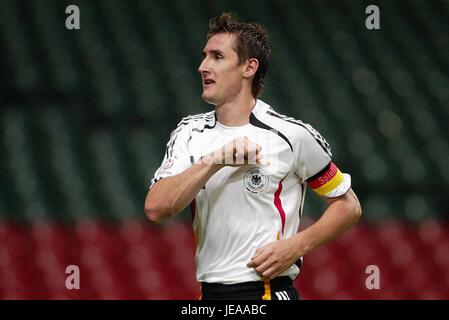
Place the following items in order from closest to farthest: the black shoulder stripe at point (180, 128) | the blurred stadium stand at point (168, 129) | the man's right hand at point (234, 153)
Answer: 1. the man's right hand at point (234, 153)
2. the black shoulder stripe at point (180, 128)
3. the blurred stadium stand at point (168, 129)

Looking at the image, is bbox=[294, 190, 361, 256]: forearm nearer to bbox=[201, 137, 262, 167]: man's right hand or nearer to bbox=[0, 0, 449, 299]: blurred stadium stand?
bbox=[201, 137, 262, 167]: man's right hand

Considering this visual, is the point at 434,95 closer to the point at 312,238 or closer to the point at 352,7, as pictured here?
the point at 352,7

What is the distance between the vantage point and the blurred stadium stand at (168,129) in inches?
160

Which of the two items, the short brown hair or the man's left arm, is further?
the short brown hair

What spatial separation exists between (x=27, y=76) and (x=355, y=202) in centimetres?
266

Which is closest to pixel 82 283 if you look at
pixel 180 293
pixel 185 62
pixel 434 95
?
pixel 180 293

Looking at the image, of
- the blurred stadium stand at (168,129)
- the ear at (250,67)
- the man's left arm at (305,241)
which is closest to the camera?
the man's left arm at (305,241)

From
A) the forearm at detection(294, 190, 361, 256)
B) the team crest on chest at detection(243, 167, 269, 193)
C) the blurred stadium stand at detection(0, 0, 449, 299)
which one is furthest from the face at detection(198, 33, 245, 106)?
the blurred stadium stand at detection(0, 0, 449, 299)

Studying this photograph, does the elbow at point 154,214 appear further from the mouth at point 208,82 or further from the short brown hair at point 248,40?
the short brown hair at point 248,40

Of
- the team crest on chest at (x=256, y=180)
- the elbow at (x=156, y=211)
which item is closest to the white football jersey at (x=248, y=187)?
the team crest on chest at (x=256, y=180)

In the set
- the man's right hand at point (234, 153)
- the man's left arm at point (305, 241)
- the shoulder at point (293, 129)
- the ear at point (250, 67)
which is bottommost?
the man's left arm at point (305, 241)

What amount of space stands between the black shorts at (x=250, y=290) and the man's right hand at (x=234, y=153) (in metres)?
0.41

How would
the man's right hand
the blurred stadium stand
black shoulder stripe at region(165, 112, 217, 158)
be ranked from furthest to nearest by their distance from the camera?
the blurred stadium stand
black shoulder stripe at region(165, 112, 217, 158)
the man's right hand

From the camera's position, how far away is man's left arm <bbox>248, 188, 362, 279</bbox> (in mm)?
2441
